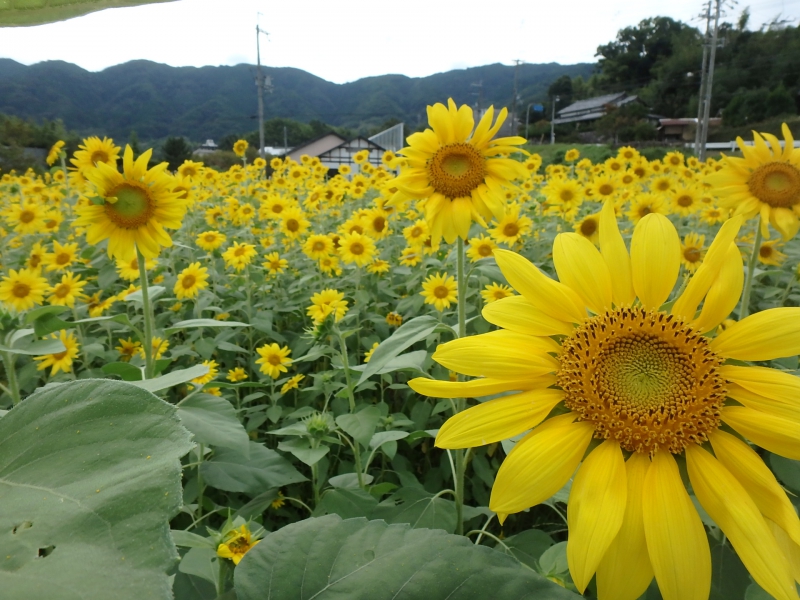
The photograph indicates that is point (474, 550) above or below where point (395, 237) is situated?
above

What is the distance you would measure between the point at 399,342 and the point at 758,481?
694 millimetres

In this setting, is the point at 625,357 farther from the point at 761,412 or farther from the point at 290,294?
the point at 290,294

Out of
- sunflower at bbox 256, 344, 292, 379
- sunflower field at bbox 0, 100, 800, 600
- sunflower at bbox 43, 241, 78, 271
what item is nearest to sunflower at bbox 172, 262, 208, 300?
sunflower at bbox 256, 344, 292, 379

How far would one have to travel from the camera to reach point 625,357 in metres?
0.75

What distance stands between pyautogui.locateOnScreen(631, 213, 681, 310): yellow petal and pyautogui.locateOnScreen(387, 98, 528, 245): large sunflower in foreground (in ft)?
3.21

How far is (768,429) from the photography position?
620 mm

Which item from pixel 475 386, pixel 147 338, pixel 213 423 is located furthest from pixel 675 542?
pixel 147 338

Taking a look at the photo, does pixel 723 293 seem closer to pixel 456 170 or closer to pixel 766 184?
pixel 456 170

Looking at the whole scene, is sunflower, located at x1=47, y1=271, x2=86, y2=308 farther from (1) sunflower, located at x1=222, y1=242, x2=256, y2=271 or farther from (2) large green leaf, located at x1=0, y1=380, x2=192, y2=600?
(2) large green leaf, located at x1=0, y1=380, x2=192, y2=600

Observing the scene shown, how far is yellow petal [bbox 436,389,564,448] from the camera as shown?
665mm

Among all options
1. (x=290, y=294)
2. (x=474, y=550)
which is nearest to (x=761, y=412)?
(x=474, y=550)

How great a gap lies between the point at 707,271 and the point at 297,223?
3.60m

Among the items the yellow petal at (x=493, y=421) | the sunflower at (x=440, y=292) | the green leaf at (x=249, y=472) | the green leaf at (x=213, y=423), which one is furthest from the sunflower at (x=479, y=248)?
the yellow petal at (x=493, y=421)

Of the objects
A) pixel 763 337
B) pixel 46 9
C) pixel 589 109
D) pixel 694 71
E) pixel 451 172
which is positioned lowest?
pixel 763 337
